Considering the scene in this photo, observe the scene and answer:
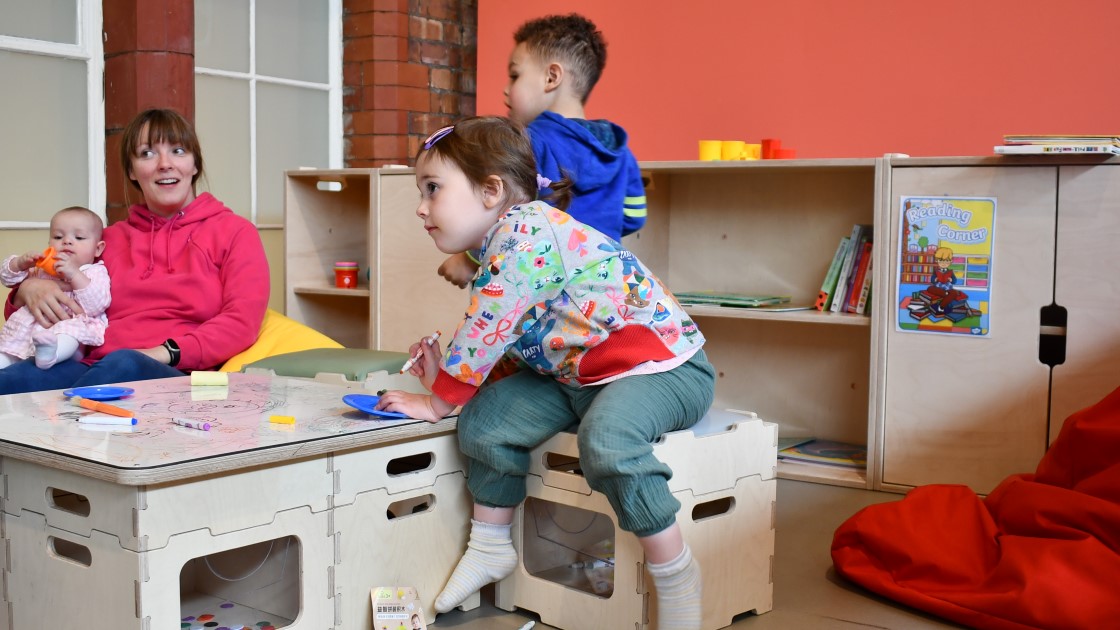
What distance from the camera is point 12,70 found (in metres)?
3.12

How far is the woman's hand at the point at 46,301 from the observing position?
6.82 feet

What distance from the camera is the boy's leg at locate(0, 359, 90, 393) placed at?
1.97 metres

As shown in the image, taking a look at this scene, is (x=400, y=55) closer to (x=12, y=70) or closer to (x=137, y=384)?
(x=12, y=70)

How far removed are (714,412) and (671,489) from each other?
308 mm

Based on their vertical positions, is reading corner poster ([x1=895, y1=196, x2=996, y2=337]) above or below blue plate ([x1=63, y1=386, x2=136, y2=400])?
above

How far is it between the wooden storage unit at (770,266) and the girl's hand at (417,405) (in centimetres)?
122

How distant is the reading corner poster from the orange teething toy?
1813mm

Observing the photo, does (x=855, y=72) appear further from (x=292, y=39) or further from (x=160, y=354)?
(x=160, y=354)

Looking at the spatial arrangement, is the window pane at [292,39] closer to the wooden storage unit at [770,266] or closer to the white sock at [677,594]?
the wooden storage unit at [770,266]

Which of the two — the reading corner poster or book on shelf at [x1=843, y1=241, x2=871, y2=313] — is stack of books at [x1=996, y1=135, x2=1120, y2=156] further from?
book on shelf at [x1=843, y1=241, x2=871, y2=313]

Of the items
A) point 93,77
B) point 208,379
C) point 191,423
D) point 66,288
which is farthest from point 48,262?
point 93,77

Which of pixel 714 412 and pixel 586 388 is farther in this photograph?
pixel 714 412

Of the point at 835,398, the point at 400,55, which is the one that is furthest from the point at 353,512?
the point at 400,55

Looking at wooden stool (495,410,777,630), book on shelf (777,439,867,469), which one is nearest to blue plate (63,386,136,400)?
wooden stool (495,410,777,630)
